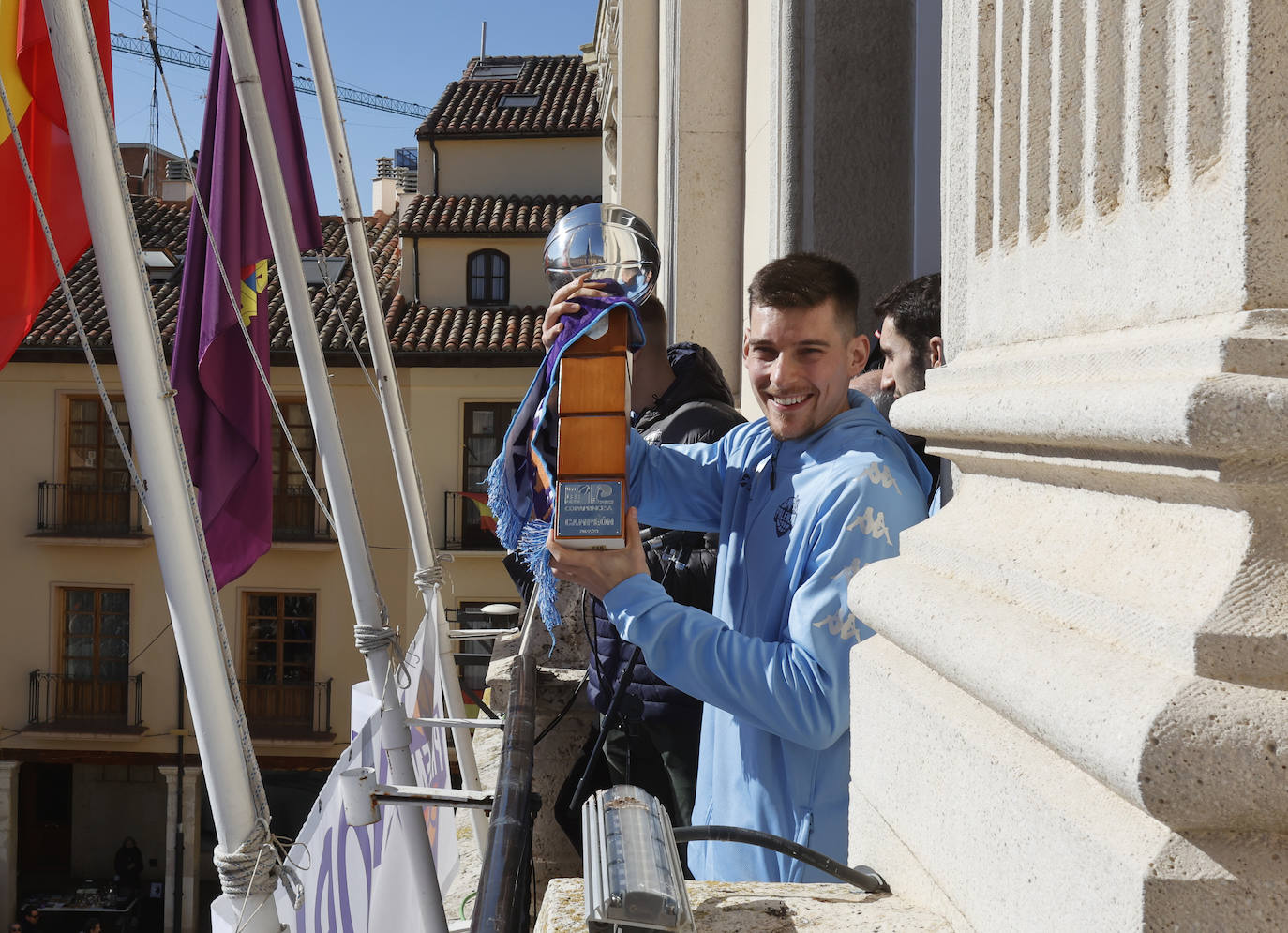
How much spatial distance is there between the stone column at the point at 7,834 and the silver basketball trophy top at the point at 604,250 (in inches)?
922

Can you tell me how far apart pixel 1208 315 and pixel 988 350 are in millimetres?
414

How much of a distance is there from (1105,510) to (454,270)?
23.9m

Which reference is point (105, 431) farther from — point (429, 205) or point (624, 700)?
point (624, 700)

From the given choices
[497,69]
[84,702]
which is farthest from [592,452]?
[497,69]

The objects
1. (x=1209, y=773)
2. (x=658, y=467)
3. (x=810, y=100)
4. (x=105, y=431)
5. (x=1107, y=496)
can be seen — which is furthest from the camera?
(x=105, y=431)

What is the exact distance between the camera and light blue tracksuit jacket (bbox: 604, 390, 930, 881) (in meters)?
1.88

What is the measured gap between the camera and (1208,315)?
35.8 inches

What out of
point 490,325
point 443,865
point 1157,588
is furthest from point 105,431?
point 1157,588

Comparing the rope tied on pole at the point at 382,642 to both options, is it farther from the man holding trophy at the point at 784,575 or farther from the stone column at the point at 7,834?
the stone column at the point at 7,834

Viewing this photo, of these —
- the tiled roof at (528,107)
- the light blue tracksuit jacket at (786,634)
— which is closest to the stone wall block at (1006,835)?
the light blue tracksuit jacket at (786,634)

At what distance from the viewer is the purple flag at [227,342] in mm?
4234

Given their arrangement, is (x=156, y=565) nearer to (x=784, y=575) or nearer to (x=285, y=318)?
(x=285, y=318)

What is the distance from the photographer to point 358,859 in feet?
7.99

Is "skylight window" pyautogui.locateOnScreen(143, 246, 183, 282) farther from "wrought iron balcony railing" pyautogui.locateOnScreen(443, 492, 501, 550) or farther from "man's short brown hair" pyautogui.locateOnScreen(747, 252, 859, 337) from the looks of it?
"man's short brown hair" pyautogui.locateOnScreen(747, 252, 859, 337)
